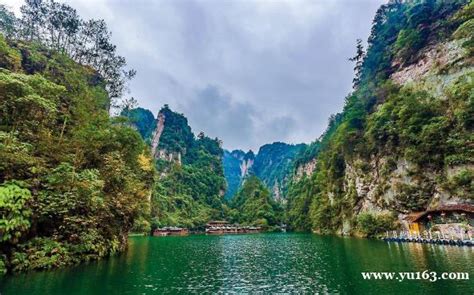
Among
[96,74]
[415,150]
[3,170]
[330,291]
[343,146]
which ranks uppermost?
[96,74]

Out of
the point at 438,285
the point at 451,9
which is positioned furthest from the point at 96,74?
the point at 451,9

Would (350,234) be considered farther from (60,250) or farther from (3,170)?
(3,170)

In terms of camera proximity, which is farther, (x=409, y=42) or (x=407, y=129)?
(x=409, y=42)

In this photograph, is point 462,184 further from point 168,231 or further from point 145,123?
point 145,123

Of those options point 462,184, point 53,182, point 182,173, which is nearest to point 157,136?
point 182,173

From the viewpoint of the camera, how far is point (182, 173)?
117 meters

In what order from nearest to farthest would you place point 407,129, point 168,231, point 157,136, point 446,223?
point 446,223
point 407,129
point 168,231
point 157,136

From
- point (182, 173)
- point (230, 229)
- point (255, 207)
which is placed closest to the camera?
point (230, 229)

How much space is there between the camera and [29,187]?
53.8 feet

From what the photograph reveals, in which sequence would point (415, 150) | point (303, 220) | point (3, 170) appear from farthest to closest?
1. point (303, 220)
2. point (415, 150)
3. point (3, 170)

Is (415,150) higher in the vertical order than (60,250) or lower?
higher

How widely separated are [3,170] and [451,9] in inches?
2364

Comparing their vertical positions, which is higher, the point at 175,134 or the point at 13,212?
the point at 175,134

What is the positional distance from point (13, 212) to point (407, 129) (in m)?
40.2
